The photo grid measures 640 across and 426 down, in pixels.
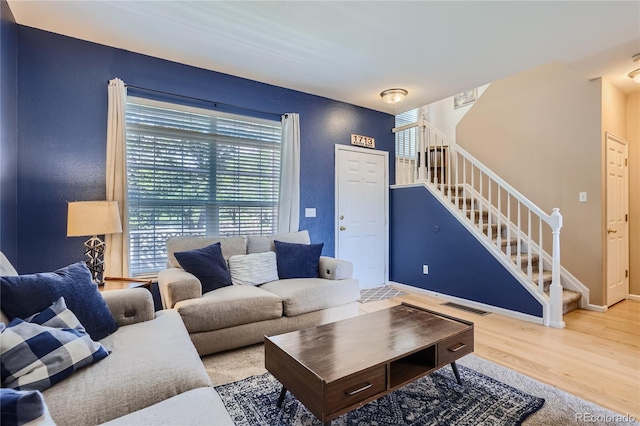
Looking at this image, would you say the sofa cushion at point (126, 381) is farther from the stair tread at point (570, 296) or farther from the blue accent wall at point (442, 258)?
the stair tread at point (570, 296)

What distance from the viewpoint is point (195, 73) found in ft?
10.5

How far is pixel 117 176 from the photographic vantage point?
274 cm

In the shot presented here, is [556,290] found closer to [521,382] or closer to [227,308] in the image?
[521,382]

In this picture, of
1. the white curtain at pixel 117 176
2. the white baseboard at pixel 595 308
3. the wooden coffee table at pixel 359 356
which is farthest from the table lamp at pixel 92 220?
the white baseboard at pixel 595 308

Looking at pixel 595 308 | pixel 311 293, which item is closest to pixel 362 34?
pixel 311 293

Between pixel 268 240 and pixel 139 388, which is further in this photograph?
pixel 268 240

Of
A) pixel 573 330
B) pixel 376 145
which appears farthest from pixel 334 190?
pixel 573 330

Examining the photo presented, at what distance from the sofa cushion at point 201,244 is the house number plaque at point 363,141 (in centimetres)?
220

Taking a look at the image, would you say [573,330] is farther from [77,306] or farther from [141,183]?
[141,183]

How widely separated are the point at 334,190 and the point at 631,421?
3.27 metres

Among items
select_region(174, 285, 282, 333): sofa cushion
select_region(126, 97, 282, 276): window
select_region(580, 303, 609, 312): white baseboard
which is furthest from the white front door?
select_region(580, 303, 609, 312): white baseboard

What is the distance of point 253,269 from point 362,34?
2.30 meters

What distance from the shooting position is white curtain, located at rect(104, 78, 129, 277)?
2.72 m

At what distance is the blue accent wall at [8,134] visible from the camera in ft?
7.09
